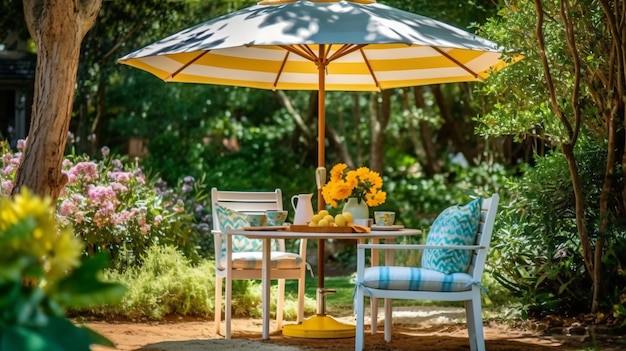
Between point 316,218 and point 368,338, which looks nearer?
point 316,218

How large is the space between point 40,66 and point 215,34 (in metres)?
1.06

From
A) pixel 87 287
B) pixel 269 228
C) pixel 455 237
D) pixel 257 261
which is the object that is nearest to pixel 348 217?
pixel 269 228

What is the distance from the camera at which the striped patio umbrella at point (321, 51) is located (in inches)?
228

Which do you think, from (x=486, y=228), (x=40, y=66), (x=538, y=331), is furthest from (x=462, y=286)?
(x=40, y=66)

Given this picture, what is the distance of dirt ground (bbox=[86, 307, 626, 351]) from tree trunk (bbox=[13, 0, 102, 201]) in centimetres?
108

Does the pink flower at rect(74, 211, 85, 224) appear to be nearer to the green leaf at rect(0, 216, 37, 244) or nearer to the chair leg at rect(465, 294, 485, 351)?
the chair leg at rect(465, 294, 485, 351)

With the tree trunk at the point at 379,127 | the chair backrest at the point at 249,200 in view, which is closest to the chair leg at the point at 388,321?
the chair backrest at the point at 249,200

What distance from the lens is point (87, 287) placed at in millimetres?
1939

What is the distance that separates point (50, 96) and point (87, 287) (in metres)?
3.98

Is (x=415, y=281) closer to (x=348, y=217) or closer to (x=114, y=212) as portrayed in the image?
(x=348, y=217)

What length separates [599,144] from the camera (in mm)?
6785

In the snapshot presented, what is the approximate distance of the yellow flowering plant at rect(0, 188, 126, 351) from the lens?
1.80 meters

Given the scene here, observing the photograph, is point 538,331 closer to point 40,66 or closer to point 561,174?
point 561,174

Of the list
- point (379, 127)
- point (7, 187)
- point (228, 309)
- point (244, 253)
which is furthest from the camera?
point (379, 127)
